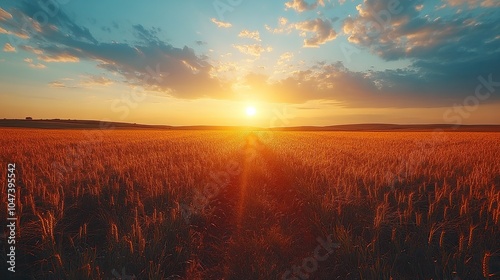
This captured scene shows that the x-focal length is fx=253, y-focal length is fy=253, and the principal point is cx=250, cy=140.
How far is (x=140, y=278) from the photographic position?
322 centimetres

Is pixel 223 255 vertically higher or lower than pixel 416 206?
lower

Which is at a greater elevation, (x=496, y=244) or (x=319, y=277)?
(x=496, y=244)

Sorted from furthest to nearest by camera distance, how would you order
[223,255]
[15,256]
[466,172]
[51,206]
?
1. [466,172]
2. [51,206]
3. [223,255]
4. [15,256]

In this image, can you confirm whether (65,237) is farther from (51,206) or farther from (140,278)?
(140,278)

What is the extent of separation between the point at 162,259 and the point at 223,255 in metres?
0.99

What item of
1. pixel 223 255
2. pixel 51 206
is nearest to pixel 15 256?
pixel 51 206

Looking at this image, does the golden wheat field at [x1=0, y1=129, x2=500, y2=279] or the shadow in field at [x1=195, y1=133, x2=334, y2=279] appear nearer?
the golden wheat field at [x1=0, y1=129, x2=500, y2=279]

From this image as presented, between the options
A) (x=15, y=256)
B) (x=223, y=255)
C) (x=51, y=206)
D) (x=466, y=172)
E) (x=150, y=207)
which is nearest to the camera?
(x=15, y=256)

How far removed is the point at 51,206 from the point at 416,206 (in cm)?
761

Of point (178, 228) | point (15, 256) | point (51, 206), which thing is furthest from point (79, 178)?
point (178, 228)

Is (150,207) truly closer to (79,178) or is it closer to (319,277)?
(79,178)

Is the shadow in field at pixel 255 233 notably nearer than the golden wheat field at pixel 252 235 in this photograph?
No

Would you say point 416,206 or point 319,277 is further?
point 416,206

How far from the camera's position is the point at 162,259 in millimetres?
3572
